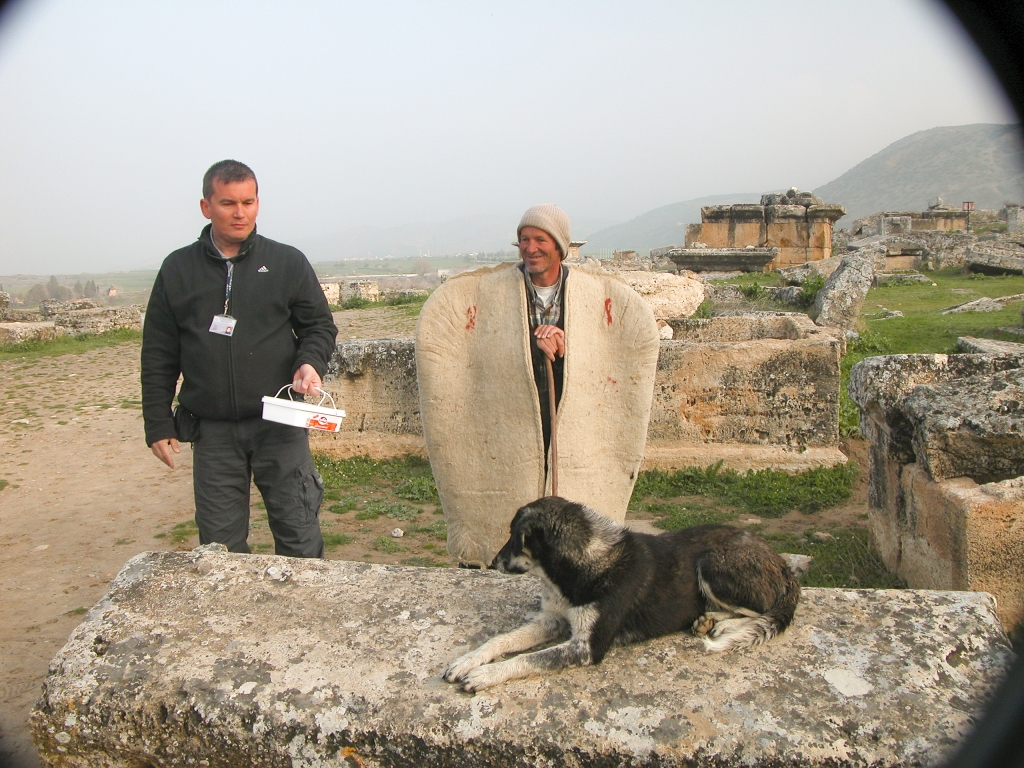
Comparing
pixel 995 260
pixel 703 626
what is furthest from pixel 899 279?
pixel 703 626

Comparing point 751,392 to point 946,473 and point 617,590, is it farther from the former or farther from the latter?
point 617,590

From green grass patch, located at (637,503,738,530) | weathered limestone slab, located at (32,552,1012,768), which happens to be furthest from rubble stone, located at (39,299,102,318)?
weathered limestone slab, located at (32,552,1012,768)

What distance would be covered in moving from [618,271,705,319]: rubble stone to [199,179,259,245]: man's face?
7.94 meters

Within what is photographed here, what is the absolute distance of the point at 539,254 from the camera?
3.43m

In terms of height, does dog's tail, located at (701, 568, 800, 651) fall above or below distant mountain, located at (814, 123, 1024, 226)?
below

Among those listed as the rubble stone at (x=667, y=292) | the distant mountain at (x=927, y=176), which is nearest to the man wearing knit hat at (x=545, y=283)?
the rubble stone at (x=667, y=292)

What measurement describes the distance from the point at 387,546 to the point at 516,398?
263cm

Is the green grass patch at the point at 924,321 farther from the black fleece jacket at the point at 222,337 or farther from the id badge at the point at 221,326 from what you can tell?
the id badge at the point at 221,326

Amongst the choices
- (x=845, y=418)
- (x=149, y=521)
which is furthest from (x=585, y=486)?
(x=845, y=418)

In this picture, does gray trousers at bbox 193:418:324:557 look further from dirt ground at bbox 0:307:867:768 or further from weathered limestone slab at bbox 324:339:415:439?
weathered limestone slab at bbox 324:339:415:439

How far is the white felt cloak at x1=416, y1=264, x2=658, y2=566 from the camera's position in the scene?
11.5ft

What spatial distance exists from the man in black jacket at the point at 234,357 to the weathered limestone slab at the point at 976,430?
3.19m

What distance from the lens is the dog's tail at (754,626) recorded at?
248 cm

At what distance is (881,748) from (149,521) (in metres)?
5.96
